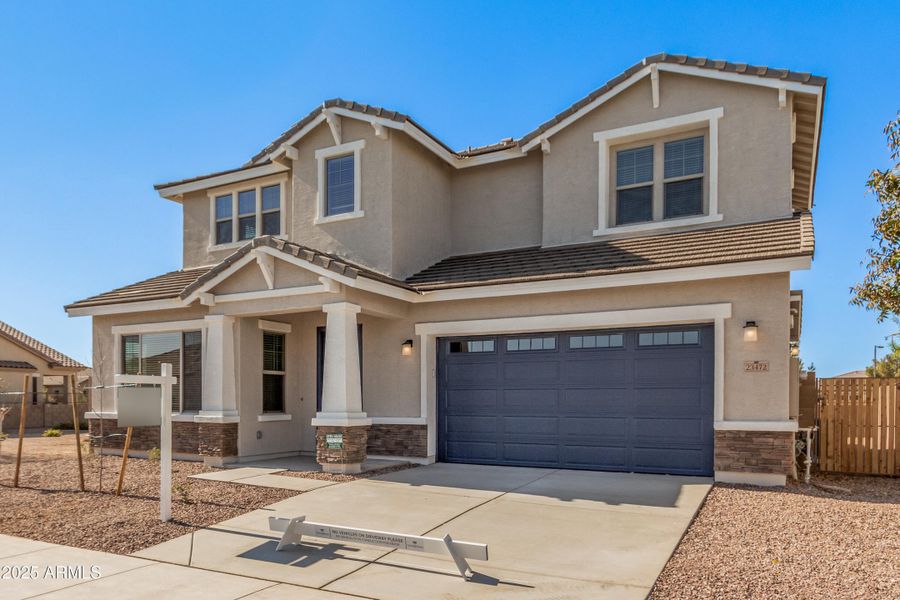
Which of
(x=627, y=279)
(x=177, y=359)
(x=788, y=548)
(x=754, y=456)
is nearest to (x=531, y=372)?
(x=627, y=279)

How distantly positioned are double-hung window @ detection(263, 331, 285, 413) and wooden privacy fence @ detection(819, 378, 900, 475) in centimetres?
1041

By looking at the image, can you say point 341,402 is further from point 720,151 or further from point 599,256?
point 720,151

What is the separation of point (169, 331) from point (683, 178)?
11.0 meters

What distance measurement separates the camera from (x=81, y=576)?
564cm

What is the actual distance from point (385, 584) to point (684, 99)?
32.9 ft

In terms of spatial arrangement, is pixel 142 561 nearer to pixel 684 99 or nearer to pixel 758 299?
pixel 758 299

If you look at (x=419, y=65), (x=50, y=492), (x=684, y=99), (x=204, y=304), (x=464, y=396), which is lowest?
(x=50, y=492)

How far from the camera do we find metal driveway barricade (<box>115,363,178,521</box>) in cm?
750

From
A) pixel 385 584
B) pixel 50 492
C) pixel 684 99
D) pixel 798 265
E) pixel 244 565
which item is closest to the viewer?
pixel 385 584

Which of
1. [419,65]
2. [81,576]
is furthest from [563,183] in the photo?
[81,576]

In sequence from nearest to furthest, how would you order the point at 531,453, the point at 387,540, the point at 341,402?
the point at 387,540 < the point at 341,402 < the point at 531,453

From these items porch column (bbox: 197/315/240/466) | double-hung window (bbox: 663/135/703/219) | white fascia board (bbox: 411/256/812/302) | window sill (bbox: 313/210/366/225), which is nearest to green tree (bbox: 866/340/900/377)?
double-hung window (bbox: 663/135/703/219)

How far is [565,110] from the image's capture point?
40.3 feet

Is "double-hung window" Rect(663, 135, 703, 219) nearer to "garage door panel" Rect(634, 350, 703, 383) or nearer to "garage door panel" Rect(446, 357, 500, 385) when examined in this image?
"garage door panel" Rect(634, 350, 703, 383)
